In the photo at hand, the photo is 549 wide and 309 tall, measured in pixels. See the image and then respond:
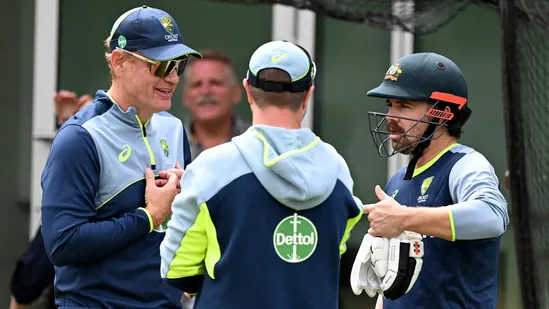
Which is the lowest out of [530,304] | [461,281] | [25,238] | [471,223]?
[25,238]

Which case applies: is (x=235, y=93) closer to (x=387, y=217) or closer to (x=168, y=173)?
(x=168, y=173)

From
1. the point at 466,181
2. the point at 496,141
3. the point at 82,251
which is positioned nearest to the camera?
the point at 82,251

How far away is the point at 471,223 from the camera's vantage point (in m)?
3.54

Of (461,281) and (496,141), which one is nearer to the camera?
(461,281)

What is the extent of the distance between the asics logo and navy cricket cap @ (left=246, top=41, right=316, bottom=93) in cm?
65

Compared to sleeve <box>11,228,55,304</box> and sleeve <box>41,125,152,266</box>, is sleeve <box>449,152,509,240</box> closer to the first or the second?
sleeve <box>41,125,152,266</box>

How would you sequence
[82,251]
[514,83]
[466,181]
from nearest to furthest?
[82,251], [466,181], [514,83]

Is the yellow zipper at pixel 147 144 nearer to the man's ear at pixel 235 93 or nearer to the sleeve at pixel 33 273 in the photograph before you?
the sleeve at pixel 33 273

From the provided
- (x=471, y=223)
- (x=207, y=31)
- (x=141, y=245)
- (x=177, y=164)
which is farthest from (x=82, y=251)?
(x=207, y=31)

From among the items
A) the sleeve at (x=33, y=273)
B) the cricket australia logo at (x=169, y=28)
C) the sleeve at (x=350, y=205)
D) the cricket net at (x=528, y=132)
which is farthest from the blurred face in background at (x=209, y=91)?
the sleeve at (x=350, y=205)

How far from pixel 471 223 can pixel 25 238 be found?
15.9ft

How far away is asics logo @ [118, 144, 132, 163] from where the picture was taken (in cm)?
356

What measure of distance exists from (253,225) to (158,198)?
0.65 metres

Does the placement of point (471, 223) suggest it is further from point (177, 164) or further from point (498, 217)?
point (177, 164)
